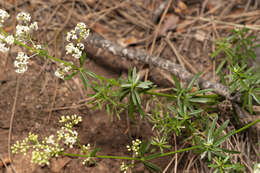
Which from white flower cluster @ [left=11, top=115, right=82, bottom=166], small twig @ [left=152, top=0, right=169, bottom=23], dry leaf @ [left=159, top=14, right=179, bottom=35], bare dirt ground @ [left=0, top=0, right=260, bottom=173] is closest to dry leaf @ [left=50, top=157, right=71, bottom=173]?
bare dirt ground @ [left=0, top=0, right=260, bottom=173]

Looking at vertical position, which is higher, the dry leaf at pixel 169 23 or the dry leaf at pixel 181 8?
the dry leaf at pixel 181 8

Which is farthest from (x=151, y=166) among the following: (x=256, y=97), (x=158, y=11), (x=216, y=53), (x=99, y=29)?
(x=158, y=11)

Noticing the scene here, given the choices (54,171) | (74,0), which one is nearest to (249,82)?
(54,171)

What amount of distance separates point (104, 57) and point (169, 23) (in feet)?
4.24

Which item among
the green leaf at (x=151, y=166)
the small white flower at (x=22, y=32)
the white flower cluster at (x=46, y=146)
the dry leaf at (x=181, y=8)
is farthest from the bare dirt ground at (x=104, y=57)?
the small white flower at (x=22, y=32)

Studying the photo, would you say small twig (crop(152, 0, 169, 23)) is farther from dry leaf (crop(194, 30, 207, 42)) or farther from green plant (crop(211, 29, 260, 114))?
green plant (crop(211, 29, 260, 114))

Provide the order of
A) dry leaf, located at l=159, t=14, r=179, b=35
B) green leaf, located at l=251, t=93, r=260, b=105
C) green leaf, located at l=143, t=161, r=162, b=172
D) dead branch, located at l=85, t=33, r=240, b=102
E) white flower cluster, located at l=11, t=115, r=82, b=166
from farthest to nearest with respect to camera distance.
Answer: dry leaf, located at l=159, t=14, r=179, b=35
dead branch, located at l=85, t=33, r=240, b=102
green leaf, located at l=251, t=93, r=260, b=105
green leaf, located at l=143, t=161, r=162, b=172
white flower cluster, located at l=11, t=115, r=82, b=166

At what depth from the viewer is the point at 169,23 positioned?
13.1 feet

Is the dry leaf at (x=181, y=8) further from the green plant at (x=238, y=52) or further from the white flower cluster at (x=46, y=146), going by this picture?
the white flower cluster at (x=46, y=146)

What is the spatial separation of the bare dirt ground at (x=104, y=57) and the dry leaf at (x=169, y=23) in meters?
0.02

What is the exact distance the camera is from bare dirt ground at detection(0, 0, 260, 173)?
2822 millimetres

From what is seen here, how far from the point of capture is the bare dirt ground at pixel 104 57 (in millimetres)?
2822

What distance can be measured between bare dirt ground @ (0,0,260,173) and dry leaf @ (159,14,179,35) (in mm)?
17

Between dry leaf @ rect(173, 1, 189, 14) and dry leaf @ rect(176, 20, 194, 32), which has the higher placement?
dry leaf @ rect(173, 1, 189, 14)
